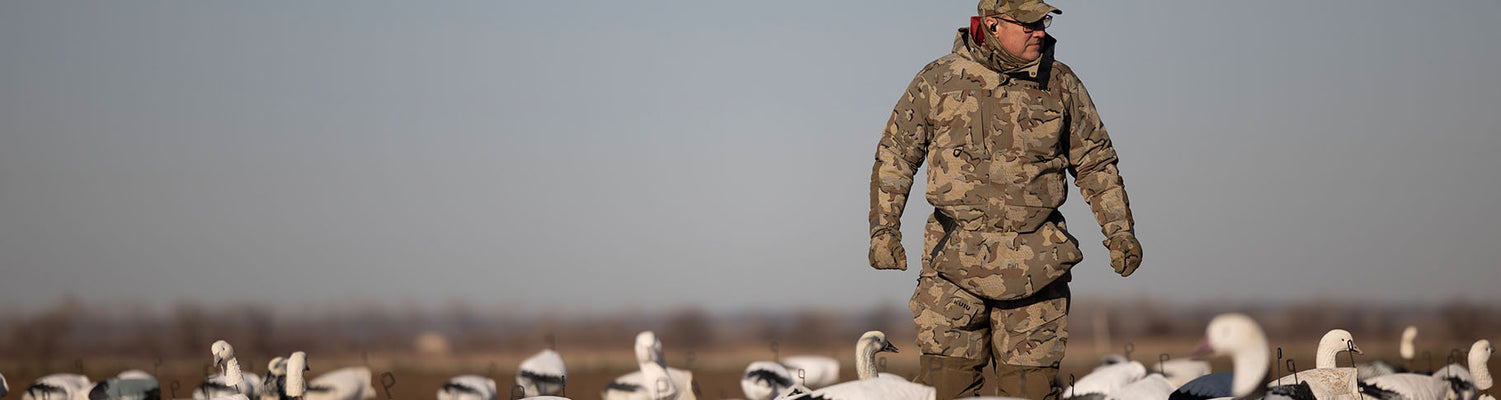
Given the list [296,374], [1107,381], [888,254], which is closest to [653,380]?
[296,374]

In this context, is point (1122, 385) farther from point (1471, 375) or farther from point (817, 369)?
point (817, 369)

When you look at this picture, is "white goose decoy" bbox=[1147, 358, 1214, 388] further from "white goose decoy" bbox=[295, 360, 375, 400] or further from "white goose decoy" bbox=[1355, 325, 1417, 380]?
"white goose decoy" bbox=[295, 360, 375, 400]

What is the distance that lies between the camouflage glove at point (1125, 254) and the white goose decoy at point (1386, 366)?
333 cm

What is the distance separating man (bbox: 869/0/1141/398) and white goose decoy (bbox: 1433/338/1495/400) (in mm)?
7297

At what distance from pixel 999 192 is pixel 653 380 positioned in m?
10.1

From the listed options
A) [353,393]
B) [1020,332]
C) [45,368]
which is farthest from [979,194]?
[45,368]

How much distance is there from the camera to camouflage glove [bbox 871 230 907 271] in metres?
7.43

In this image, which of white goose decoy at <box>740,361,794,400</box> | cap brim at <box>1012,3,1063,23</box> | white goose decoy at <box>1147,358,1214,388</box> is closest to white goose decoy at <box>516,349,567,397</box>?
white goose decoy at <box>740,361,794,400</box>

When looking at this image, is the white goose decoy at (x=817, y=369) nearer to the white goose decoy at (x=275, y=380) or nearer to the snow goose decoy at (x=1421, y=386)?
the white goose decoy at (x=275, y=380)

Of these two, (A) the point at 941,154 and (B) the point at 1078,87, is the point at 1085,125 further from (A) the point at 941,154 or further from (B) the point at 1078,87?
(A) the point at 941,154

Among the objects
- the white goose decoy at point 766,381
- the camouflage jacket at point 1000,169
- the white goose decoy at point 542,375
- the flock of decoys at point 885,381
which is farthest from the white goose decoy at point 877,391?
the white goose decoy at point 542,375

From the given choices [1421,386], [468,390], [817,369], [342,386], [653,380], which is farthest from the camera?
[817,369]

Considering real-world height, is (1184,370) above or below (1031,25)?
below

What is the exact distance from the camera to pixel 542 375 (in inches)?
786
